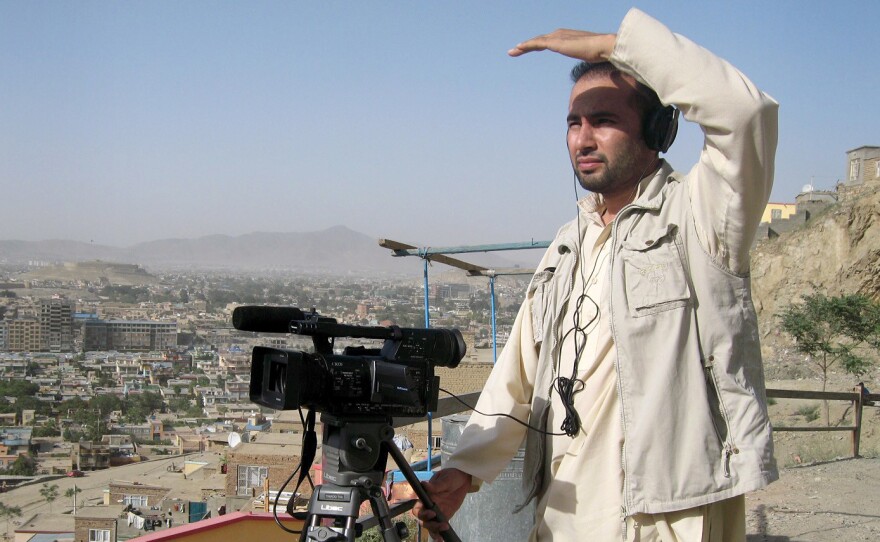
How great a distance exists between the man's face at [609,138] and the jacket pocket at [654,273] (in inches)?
8.6

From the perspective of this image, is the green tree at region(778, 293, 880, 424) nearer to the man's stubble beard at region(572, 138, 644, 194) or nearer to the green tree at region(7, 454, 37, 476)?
the green tree at region(7, 454, 37, 476)

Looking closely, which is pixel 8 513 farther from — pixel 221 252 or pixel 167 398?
pixel 221 252

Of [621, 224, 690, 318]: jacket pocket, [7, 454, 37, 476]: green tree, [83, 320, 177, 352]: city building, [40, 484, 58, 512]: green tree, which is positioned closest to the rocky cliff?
[83, 320, 177, 352]: city building

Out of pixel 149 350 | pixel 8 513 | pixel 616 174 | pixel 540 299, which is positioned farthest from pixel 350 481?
pixel 149 350

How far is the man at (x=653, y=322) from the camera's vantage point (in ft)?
5.31

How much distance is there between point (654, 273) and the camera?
174cm

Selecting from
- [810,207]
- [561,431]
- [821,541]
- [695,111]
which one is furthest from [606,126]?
[810,207]

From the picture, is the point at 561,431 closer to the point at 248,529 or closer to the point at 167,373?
the point at 248,529

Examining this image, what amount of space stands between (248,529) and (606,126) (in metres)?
2.71

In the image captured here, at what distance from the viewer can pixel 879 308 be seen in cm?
2242

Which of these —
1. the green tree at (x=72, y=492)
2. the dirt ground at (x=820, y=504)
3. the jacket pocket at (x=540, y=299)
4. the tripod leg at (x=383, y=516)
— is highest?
the jacket pocket at (x=540, y=299)

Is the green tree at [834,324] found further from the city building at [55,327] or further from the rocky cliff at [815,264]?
the city building at [55,327]

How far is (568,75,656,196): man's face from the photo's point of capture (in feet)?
6.43

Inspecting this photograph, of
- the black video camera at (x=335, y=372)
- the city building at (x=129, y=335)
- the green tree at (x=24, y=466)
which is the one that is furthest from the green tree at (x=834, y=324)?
the black video camera at (x=335, y=372)
